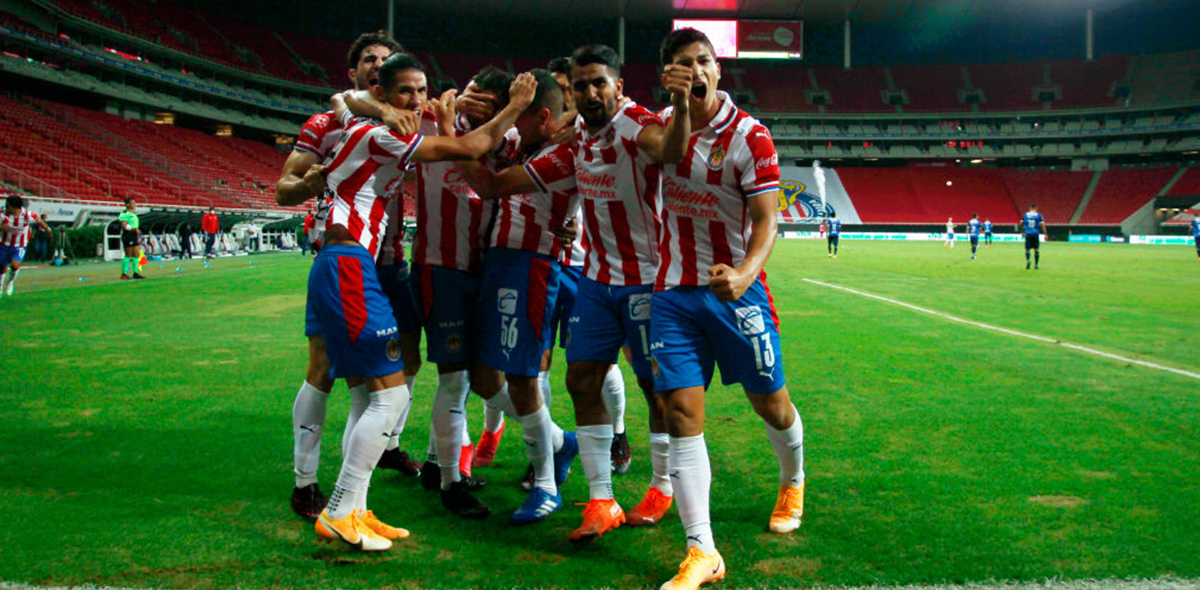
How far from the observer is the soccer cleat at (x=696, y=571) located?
284 cm

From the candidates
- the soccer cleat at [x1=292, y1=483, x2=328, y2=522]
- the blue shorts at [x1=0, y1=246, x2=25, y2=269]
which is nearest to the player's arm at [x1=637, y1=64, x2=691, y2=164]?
the soccer cleat at [x1=292, y1=483, x2=328, y2=522]

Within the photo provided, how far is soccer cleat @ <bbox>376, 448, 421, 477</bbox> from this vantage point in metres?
4.50

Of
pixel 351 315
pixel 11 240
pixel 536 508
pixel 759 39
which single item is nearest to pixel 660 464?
pixel 536 508

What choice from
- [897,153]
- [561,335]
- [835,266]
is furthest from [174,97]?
[897,153]

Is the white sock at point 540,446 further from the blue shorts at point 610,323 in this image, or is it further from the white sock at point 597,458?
the blue shorts at point 610,323

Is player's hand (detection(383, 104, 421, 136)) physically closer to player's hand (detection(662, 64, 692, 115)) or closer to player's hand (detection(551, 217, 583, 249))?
player's hand (detection(551, 217, 583, 249))

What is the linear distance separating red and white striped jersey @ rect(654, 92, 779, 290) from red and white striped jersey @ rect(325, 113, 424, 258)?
1199mm

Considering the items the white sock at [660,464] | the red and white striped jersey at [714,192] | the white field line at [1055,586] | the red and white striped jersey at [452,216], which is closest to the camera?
the white field line at [1055,586]

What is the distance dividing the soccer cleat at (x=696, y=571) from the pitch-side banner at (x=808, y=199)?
61550mm

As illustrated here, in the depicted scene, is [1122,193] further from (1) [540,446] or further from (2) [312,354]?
(2) [312,354]

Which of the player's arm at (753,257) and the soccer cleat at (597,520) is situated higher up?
the player's arm at (753,257)

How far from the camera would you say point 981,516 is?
11.8 feet

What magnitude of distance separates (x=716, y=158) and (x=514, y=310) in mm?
1242

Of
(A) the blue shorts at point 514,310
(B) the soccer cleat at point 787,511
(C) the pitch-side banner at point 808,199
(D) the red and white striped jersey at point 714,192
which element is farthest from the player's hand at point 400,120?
(C) the pitch-side banner at point 808,199
